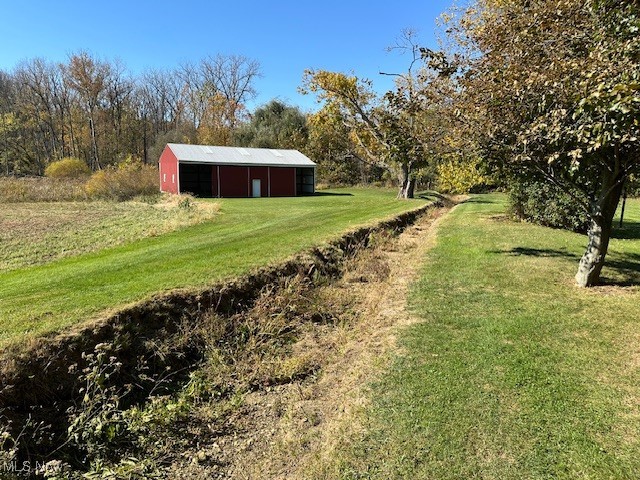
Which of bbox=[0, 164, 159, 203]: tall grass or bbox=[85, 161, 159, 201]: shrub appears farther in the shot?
bbox=[85, 161, 159, 201]: shrub

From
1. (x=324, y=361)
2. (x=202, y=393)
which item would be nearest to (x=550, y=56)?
(x=324, y=361)

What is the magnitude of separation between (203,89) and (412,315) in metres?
59.1

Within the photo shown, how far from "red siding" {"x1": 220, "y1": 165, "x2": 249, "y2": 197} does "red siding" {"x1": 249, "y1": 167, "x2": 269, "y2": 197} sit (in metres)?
0.33

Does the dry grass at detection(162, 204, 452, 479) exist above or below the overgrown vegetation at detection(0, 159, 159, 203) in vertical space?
below

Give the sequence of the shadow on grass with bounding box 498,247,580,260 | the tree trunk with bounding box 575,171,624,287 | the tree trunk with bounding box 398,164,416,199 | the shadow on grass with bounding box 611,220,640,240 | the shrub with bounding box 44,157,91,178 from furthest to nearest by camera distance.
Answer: the shrub with bounding box 44,157,91,178 → the tree trunk with bounding box 398,164,416,199 → the shadow on grass with bounding box 611,220,640,240 → the shadow on grass with bounding box 498,247,580,260 → the tree trunk with bounding box 575,171,624,287

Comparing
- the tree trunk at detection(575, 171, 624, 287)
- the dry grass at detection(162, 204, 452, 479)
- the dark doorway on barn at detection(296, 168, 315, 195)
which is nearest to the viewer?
the dry grass at detection(162, 204, 452, 479)

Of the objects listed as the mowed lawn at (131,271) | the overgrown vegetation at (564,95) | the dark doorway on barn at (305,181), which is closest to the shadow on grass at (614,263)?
the overgrown vegetation at (564,95)

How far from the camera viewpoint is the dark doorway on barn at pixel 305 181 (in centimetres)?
3544

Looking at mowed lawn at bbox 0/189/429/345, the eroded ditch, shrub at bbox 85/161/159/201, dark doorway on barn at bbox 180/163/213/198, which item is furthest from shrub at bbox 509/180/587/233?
shrub at bbox 85/161/159/201

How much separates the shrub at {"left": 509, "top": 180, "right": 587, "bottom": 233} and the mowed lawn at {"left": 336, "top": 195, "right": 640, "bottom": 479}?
610 centimetres

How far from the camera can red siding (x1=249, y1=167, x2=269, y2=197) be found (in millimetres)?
32281

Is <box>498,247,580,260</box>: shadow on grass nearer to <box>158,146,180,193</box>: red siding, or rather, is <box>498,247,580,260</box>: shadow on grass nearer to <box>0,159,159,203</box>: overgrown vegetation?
<box>0,159,159,203</box>: overgrown vegetation

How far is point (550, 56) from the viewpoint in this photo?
239 inches

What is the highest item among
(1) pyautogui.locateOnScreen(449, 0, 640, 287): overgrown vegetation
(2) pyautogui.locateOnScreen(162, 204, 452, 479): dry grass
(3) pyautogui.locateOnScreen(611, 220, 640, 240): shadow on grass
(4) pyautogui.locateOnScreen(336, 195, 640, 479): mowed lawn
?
(1) pyautogui.locateOnScreen(449, 0, 640, 287): overgrown vegetation
